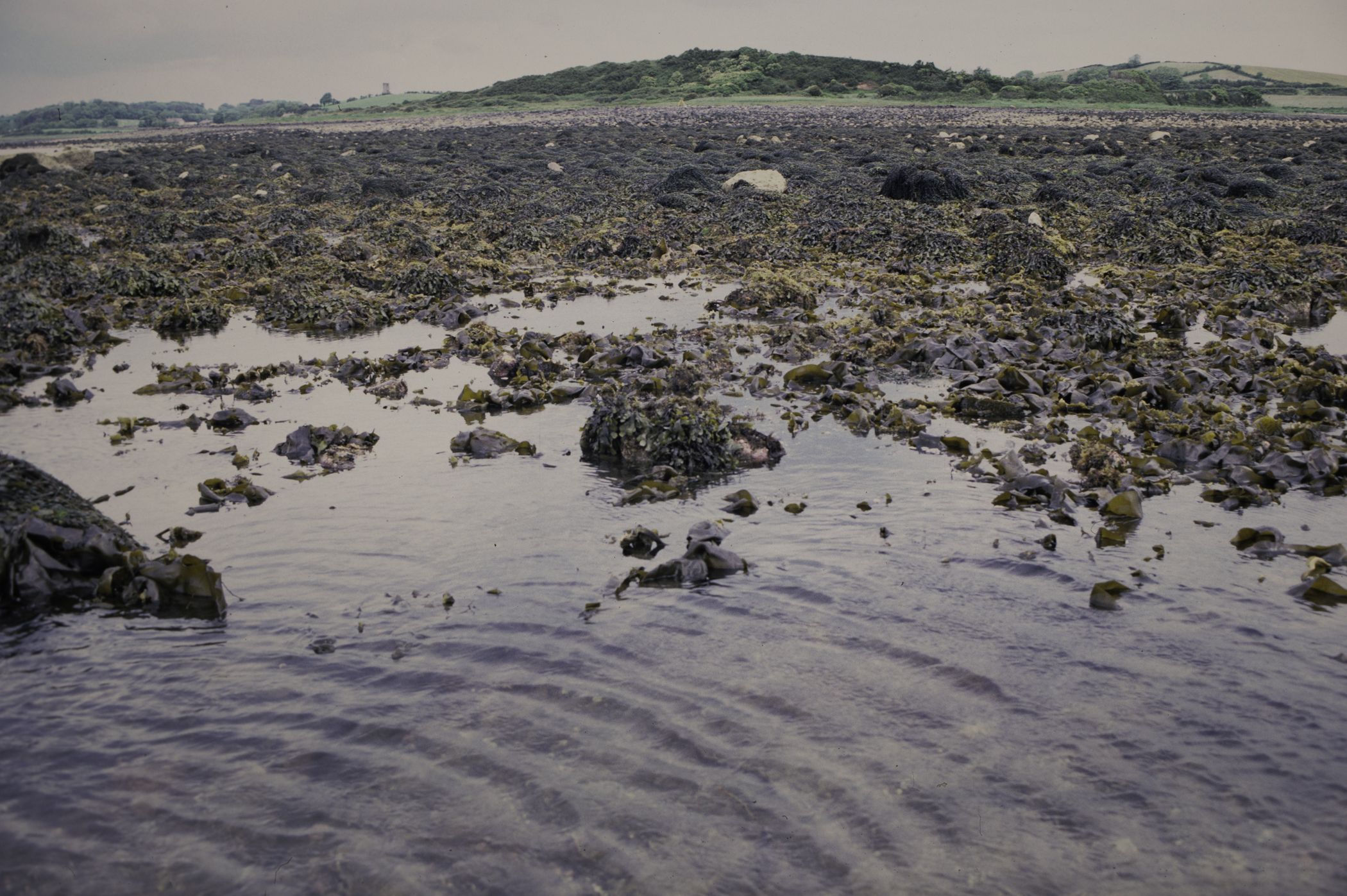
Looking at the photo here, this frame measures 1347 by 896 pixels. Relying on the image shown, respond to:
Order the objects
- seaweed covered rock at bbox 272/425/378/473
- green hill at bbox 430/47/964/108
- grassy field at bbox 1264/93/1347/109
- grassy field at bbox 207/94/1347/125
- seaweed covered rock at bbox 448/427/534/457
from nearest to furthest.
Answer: seaweed covered rock at bbox 272/425/378/473 → seaweed covered rock at bbox 448/427/534/457 → grassy field at bbox 1264/93/1347/109 → grassy field at bbox 207/94/1347/125 → green hill at bbox 430/47/964/108

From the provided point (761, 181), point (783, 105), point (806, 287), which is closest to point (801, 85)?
point (783, 105)

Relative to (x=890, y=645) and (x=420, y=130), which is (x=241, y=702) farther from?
(x=420, y=130)

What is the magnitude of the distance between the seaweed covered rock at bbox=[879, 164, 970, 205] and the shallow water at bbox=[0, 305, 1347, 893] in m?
16.4

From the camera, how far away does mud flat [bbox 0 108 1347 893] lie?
8.43ft

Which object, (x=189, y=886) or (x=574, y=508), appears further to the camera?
(x=574, y=508)

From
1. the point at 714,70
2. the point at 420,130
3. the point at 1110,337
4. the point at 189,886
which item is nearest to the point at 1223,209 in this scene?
the point at 1110,337

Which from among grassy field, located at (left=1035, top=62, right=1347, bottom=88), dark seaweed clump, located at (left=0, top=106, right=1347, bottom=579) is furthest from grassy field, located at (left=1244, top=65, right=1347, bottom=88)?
dark seaweed clump, located at (left=0, top=106, right=1347, bottom=579)

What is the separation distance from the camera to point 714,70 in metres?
84.4

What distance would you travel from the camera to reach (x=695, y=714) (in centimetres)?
314

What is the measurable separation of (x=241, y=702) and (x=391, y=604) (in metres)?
0.90

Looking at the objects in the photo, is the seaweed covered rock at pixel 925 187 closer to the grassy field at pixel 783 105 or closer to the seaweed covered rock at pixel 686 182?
the seaweed covered rock at pixel 686 182

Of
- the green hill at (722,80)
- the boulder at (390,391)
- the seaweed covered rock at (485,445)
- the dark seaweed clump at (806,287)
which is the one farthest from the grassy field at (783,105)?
the seaweed covered rock at (485,445)

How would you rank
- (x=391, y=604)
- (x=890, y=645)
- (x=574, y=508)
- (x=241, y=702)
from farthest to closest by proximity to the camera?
(x=574, y=508), (x=391, y=604), (x=890, y=645), (x=241, y=702)

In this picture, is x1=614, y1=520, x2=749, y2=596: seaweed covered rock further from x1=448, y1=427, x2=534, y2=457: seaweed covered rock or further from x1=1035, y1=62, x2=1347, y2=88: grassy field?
x1=1035, y1=62, x2=1347, y2=88: grassy field
